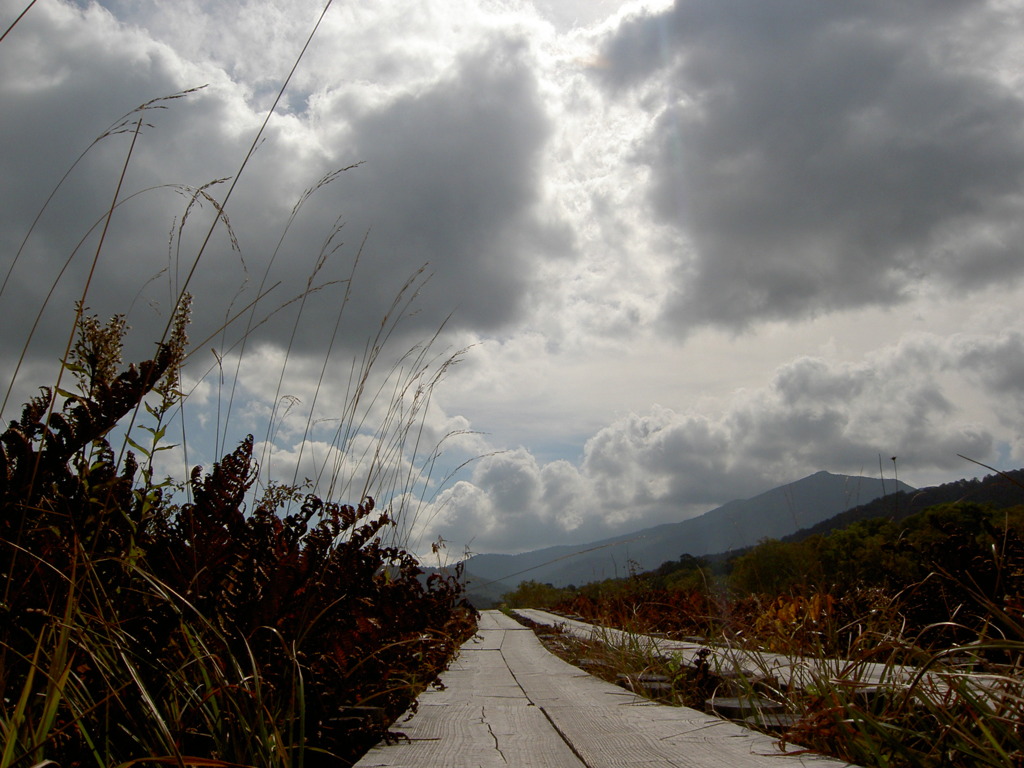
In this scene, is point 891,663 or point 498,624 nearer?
point 891,663

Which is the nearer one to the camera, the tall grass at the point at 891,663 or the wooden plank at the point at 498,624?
the tall grass at the point at 891,663

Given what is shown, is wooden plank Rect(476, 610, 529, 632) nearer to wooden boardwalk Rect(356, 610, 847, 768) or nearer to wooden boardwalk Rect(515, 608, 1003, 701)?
wooden boardwalk Rect(515, 608, 1003, 701)

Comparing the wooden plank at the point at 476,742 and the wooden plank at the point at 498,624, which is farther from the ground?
the wooden plank at the point at 476,742

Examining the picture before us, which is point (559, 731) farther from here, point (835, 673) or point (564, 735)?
point (835, 673)

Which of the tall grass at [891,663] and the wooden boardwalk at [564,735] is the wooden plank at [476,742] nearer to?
the wooden boardwalk at [564,735]

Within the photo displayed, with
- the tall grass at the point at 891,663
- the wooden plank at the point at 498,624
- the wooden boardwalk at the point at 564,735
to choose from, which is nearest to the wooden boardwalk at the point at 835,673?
the tall grass at the point at 891,663

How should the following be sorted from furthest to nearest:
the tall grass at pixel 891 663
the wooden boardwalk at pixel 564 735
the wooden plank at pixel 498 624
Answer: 1. the wooden plank at pixel 498 624
2. the wooden boardwalk at pixel 564 735
3. the tall grass at pixel 891 663

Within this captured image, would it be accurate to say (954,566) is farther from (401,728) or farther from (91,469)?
(91,469)

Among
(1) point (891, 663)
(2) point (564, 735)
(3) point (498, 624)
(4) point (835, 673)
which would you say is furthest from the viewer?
(3) point (498, 624)

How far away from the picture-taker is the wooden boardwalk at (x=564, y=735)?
1.46 meters

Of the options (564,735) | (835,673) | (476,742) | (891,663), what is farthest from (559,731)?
(835,673)

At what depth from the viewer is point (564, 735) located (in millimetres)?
1780

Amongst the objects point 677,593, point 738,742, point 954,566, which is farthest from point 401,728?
point 677,593

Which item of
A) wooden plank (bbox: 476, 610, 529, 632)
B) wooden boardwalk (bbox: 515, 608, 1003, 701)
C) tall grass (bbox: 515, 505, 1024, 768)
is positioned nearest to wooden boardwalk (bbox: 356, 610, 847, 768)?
tall grass (bbox: 515, 505, 1024, 768)
